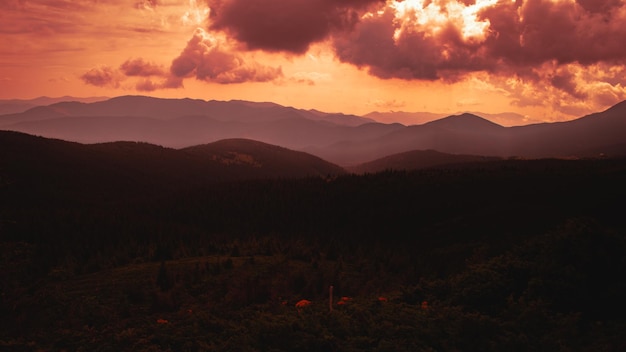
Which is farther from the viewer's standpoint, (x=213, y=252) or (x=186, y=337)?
(x=213, y=252)

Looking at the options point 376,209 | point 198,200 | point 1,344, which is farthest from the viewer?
point 198,200

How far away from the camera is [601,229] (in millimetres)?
21156

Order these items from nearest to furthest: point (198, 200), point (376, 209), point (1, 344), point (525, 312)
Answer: point (525, 312) < point (1, 344) < point (376, 209) < point (198, 200)

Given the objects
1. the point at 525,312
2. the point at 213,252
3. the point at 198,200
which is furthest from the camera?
the point at 198,200

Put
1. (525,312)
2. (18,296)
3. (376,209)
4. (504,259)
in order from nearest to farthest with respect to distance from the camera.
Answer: (525,312), (504,259), (18,296), (376,209)

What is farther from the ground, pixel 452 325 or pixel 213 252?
pixel 452 325

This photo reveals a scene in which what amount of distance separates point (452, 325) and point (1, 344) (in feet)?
63.7

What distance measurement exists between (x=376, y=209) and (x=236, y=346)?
114m

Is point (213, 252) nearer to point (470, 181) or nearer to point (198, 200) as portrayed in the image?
point (198, 200)

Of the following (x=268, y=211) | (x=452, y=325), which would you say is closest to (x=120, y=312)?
(x=452, y=325)

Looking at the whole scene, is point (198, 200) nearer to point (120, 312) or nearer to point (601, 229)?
point (120, 312)

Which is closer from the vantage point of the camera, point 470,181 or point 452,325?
point 452,325

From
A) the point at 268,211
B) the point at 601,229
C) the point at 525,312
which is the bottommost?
the point at 268,211

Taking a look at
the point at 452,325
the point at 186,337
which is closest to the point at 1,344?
the point at 186,337
